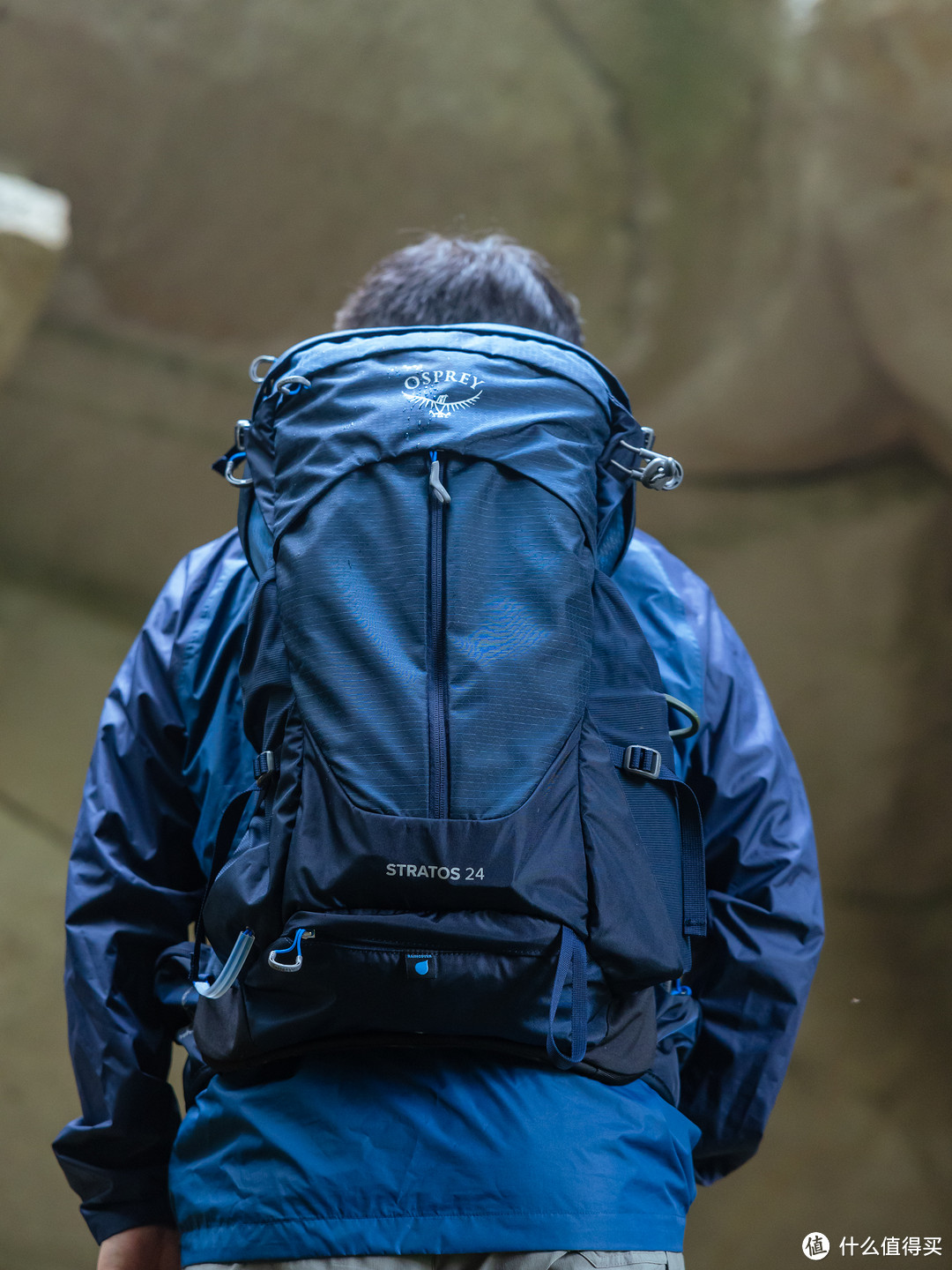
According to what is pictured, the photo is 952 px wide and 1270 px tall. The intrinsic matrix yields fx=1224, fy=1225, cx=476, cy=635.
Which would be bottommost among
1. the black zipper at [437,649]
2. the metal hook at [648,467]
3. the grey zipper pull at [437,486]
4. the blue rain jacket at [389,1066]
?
the blue rain jacket at [389,1066]

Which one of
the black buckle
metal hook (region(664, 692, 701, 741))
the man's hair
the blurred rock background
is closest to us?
the black buckle

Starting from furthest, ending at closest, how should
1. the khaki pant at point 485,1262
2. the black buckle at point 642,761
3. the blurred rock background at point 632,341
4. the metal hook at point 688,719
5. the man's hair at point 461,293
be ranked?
the blurred rock background at point 632,341, the man's hair at point 461,293, the metal hook at point 688,719, the black buckle at point 642,761, the khaki pant at point 485,1262

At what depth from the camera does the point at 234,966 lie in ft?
2.72

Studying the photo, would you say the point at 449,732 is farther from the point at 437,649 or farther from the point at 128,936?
the point at 128,936

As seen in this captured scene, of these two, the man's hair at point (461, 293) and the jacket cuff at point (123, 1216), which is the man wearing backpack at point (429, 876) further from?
the man's hair at point (461, 293)

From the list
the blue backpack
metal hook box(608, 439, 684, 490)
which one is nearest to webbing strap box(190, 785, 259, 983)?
the blue backpack

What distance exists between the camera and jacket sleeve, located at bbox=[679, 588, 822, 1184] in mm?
1065

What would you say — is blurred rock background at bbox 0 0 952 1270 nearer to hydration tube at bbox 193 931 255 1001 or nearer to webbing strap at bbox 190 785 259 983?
webbing strap at bbox 190 785 259 983

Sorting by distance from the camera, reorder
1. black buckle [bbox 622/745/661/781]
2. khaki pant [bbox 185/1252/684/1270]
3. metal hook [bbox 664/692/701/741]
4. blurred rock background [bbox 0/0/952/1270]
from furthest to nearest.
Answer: blurred rock background [bbox 0/0/952/1270] → metal hook [bbox 664/692/701/741] → black buckle [bbox 622/745/661/781] → khaki pant [bbox 185/1252/684/1270]

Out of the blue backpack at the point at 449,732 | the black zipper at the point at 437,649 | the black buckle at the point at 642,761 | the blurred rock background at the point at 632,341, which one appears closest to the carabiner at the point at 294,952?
the blue backpack at the point at 449,732

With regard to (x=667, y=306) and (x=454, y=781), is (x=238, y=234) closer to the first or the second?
(x=667, y=306)

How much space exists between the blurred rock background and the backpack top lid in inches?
53.2

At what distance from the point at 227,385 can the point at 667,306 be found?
94 centimetres

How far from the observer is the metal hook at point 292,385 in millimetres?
950
